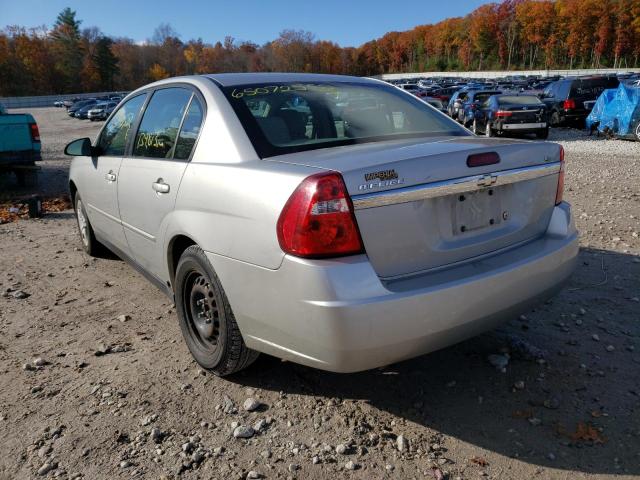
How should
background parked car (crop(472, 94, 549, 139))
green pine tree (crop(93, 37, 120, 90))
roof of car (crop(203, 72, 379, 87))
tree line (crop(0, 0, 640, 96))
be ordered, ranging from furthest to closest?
green pine tree (crop(93, 37, 120, 90)) < tree line (crop(0, 0, 640, 96)) < background parked car (crop(472, 94, 549, 139)) < roof of car (crop(203, 72, 379, 87))

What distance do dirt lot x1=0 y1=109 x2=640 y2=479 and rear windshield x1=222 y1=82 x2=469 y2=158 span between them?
49.9 inches

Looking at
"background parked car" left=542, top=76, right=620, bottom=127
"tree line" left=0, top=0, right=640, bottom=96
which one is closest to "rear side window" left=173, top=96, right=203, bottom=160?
"background parked car" left=542, top=76, right=620, bottom=127

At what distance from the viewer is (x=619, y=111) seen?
14422mm

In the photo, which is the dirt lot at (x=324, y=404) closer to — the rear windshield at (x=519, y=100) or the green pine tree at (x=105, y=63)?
the rear windshield at (x=519, y=100)

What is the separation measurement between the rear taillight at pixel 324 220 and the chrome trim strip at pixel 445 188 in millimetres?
72

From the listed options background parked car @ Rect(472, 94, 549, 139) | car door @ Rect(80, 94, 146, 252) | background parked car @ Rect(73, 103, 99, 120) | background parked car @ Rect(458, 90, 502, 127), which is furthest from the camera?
background parked car @ Rect(73, 103, 99, 120)

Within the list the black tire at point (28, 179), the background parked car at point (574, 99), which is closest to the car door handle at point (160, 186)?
the black tire at point (28, 179)

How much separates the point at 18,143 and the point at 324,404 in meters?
9.77

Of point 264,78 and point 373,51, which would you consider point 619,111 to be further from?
point 373,51

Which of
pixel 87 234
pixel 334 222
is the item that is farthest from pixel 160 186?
pixel 87 234

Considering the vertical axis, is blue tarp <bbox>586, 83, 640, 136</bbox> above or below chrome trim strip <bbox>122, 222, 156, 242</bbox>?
below

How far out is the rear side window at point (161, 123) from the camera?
10.9 feet

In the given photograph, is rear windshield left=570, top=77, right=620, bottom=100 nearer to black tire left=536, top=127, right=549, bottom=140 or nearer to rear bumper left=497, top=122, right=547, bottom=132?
black tire left=536, top=127, right=549, bottom=140

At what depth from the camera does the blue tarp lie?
13875mm
